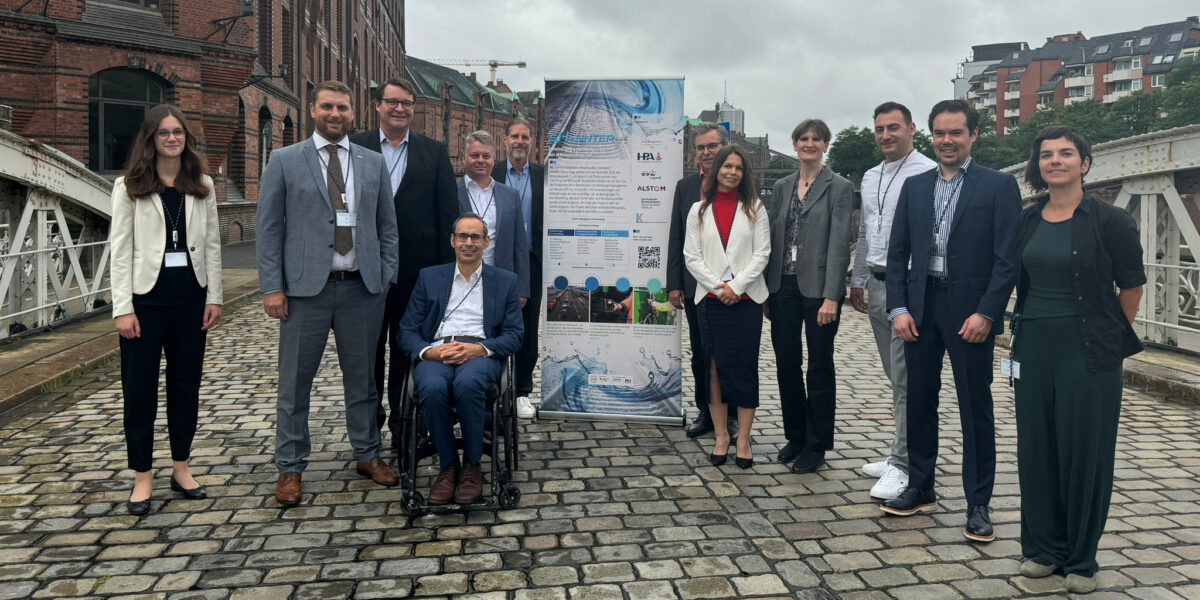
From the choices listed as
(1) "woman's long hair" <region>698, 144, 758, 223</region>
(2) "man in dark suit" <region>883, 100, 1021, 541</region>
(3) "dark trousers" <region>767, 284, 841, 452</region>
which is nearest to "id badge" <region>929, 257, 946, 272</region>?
(2) "man in dark suit" <region>883, 100, 1021, 541</region>

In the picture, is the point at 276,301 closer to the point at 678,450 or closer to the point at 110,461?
the point at 110,461

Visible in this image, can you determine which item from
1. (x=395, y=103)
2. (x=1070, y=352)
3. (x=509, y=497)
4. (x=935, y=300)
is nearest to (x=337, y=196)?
(x=395, y=103)

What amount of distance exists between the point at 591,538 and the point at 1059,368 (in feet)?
7.22

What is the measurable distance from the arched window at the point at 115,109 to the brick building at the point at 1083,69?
93382 mm

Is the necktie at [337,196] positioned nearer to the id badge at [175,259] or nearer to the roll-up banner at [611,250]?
the id badge at [175,259]

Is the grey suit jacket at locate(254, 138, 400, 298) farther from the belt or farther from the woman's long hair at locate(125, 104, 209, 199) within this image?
the belt

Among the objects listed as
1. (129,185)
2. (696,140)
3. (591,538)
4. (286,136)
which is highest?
(286,136)

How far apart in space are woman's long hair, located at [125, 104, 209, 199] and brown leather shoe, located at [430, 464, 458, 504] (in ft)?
6.44

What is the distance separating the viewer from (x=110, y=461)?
5047mm

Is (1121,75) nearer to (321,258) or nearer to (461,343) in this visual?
(461,343)

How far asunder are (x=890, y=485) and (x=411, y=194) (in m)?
3.26

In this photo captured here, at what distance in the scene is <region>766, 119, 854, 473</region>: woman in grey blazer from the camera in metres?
5.02

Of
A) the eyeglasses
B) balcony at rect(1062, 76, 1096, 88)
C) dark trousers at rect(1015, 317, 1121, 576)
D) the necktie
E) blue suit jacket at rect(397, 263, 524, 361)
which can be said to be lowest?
dark trousers at rect(1015, 317, 1121, 576)

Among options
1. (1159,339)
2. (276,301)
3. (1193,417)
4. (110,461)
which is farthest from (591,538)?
(1159,339)
